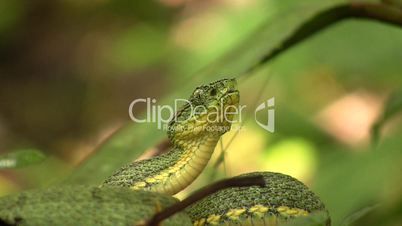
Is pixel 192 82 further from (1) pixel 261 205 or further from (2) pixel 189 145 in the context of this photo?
(1) pixel 261 205

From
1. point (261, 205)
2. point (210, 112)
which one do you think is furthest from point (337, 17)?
point (261, 205)

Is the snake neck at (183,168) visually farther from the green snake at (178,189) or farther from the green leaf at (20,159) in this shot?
the green leaf at (20,159)

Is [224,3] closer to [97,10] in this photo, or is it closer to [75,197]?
[97,10]

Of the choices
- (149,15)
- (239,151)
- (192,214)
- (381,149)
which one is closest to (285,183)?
(192,214)

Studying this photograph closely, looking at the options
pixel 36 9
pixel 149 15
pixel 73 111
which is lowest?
pixel 73 111

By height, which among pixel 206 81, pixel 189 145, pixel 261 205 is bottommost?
pixel 261 205
